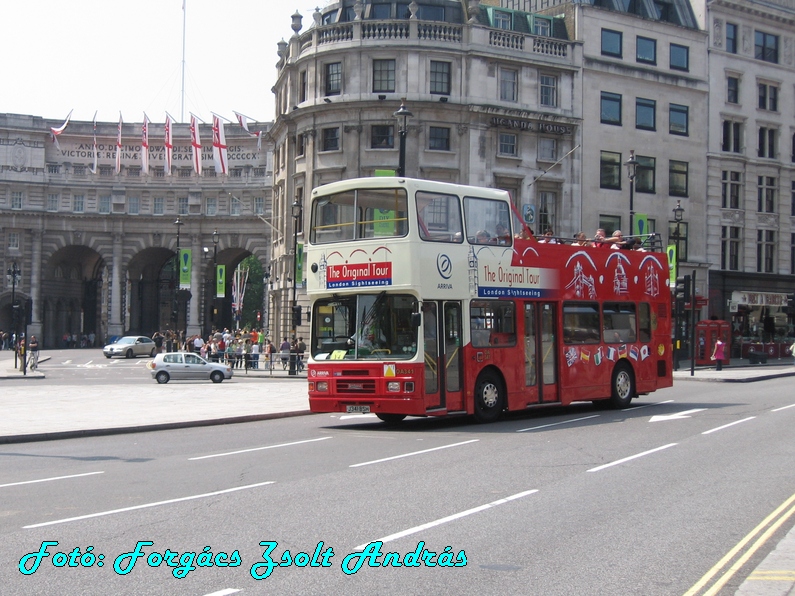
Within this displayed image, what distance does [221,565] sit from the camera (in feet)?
25.6

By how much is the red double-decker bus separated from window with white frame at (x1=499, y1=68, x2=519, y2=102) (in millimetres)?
29703

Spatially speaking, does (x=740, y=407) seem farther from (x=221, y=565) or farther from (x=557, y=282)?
(x=221, y=565)

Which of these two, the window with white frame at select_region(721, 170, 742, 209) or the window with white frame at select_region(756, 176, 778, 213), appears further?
the window with white frame at select_region(756, 176, 778, 213)

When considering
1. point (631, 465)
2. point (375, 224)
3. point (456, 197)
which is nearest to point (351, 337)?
point (375, 224)

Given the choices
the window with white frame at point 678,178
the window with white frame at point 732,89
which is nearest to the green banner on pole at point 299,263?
the window with white frame at point 678,178

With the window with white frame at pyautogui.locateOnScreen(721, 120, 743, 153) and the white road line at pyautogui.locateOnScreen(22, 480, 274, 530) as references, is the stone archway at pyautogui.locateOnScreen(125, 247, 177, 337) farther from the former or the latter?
the white road line at pyautogui.locateOnScreen(22, 480, 274, 530)

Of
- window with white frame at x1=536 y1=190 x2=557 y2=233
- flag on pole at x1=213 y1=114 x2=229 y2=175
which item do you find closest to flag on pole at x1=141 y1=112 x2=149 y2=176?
flag on pole at x1=213 y1=114 x2=229 y2=175

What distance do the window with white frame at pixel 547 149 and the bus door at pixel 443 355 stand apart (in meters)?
33.5

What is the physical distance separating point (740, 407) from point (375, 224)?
1058 cm

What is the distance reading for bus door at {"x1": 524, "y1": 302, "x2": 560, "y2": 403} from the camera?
20.5 metres

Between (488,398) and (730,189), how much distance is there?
43364 millimetres

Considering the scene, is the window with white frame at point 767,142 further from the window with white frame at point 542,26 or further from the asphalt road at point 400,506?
the asphalt road at point 400,506

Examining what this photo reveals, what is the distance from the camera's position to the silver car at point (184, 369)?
39531mm

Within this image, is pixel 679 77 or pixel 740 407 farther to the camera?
pixel 679 77
